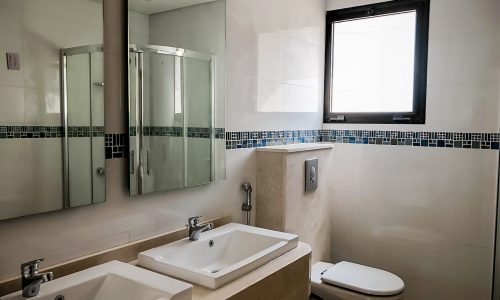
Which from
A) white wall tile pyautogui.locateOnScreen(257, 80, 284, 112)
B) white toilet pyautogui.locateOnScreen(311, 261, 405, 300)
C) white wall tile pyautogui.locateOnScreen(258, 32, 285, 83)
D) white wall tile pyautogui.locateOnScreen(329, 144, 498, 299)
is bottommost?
white toilet pyautogui.locateOnScreen(311, 261, 405, 300)

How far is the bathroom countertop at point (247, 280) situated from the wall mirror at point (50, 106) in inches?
20.7

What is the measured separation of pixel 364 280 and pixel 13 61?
6.81 feet

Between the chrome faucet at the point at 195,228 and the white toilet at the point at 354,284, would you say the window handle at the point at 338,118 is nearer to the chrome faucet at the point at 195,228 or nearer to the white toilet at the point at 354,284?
the white toilet at the point at 354,284

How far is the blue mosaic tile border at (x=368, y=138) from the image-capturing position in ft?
7.61

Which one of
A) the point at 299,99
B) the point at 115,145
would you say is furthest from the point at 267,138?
the point at 115,145

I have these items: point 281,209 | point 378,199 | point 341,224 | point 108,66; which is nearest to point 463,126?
point 378,199

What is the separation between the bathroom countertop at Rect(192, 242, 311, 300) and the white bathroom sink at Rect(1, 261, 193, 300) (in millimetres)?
114

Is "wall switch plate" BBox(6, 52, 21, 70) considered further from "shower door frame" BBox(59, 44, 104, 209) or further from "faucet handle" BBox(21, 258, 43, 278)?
"faucet handle" BBox(21, 258, 43, 278)

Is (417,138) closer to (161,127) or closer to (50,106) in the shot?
(161,127)

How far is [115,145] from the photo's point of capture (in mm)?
1584

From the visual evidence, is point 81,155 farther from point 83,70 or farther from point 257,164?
point 257,164

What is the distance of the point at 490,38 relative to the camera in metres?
2.44

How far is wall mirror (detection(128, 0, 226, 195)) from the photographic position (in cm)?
166

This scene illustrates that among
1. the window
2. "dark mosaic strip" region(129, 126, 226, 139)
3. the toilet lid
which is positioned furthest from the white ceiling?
the toilet lid
